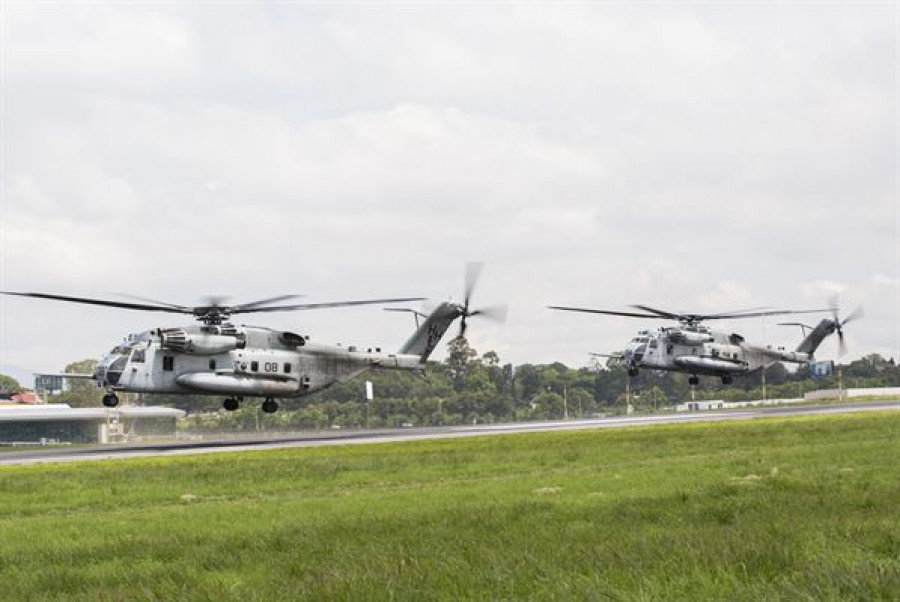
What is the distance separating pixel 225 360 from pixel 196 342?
2886mm

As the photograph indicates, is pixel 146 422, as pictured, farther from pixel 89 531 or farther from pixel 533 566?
pixel 533 566

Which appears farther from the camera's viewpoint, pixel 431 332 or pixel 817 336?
pixel 817 336

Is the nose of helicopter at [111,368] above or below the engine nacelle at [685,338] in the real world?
below

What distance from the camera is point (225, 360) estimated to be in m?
68.2

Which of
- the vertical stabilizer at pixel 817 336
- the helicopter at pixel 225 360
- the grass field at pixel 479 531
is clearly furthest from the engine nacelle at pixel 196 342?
the vertical stabilizer at pixel 817 336

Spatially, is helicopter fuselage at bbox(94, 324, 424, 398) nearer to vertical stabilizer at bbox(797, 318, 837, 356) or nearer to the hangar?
vertical stabilizer at bbox(797, 318, 837, 356)

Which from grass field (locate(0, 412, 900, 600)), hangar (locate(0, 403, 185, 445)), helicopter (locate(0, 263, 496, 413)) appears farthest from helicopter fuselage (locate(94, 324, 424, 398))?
hangar (locate(0, 403, 185, 445))

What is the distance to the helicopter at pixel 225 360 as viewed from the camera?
6438cm

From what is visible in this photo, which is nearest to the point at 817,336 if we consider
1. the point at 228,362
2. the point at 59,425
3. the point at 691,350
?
the point at 691,350

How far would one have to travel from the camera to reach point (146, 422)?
149875 millimetres

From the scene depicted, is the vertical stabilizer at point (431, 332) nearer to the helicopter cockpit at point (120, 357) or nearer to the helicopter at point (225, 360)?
the helicopter at point (225, 360)

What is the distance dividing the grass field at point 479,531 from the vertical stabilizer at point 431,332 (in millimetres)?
42151

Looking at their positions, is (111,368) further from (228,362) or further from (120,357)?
(228,362)

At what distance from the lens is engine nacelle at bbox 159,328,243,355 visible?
64875 millimetres
